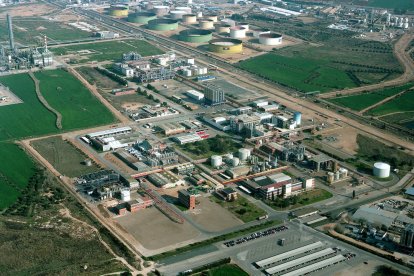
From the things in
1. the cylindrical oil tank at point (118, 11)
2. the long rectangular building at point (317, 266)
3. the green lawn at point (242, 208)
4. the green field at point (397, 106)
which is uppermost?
the cylindrical oil tank at point (118, 11)

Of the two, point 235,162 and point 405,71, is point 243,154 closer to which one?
point 235,162

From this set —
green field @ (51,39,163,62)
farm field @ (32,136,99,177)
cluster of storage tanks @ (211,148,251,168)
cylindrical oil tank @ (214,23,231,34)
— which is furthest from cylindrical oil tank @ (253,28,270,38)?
farm field @ (32,136,99,177)

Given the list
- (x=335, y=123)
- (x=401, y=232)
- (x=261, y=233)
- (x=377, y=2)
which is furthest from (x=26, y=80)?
(x=377, y=2)

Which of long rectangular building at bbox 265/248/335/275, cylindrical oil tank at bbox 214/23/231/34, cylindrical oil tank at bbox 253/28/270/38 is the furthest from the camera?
cylindrical oil tank at bbox 214/23/231/34

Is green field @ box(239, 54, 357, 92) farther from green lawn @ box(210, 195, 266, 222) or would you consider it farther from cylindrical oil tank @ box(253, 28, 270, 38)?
green lawn @ box(210, 195, 266, 222)

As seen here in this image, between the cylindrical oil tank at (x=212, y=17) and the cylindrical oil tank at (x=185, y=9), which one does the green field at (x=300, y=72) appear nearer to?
the cylindrical oil tank at (x=212, y=17)

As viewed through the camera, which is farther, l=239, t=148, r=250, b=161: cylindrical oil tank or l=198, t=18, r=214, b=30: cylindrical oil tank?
l=198, t=18, r=214, b=30: cylindrical oil tank

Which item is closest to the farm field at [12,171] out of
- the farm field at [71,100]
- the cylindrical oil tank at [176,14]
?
the farm field at [71,100]
